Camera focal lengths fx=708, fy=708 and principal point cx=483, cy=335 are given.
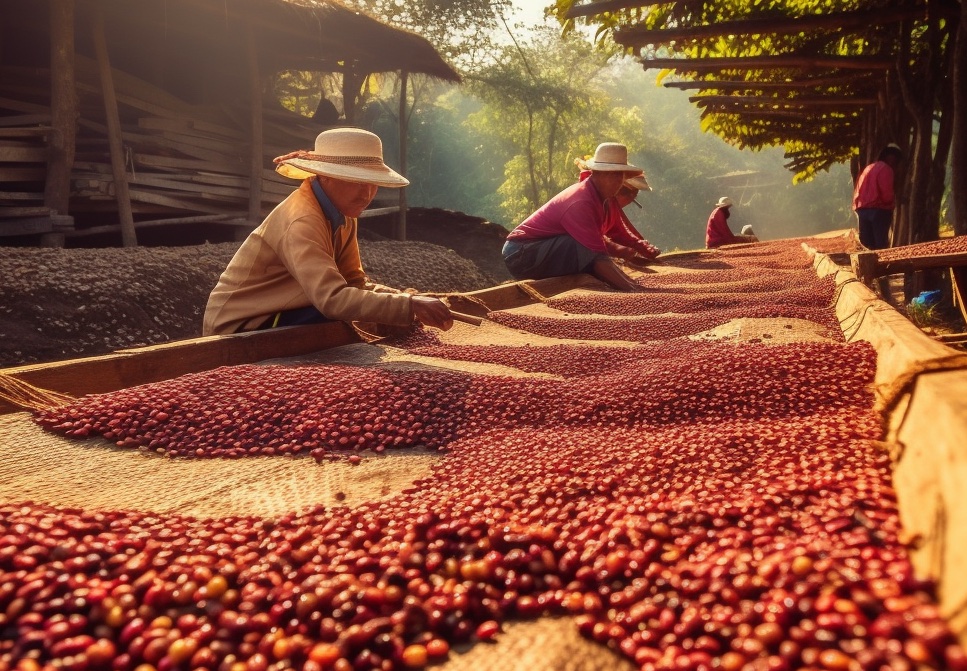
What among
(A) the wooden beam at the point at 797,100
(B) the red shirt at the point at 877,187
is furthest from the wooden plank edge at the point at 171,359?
(A) the wooden beam at the point at 797,100

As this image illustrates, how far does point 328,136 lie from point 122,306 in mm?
3706

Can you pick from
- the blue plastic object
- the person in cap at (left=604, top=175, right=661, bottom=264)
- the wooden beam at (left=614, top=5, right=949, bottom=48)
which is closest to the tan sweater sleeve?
the wooden beam at (left=614, top=5, right=949, bottom=48)

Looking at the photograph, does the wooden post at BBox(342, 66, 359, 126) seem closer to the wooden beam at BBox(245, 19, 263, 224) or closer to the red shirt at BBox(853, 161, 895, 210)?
the wooden beam at BBox(245, 19, 263, 224)

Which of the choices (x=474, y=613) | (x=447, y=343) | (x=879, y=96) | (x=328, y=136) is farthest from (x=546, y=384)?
(x=879, y=96)

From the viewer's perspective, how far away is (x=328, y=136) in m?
3.79

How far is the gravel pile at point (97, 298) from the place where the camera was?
18.7 feet

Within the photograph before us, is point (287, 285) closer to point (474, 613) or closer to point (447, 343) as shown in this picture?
point (447, 343)

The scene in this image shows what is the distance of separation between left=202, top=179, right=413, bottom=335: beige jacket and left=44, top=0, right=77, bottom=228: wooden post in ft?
16.6

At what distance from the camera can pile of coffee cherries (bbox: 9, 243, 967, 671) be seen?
47.3 inches

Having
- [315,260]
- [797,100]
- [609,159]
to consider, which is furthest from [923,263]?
[797,100]

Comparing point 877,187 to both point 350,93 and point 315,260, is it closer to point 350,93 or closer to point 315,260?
point 350,93

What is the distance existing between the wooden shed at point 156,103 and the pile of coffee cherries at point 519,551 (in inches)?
258

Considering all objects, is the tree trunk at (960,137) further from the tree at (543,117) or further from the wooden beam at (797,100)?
the tree at (543,117)

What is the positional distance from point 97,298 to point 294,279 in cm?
332
